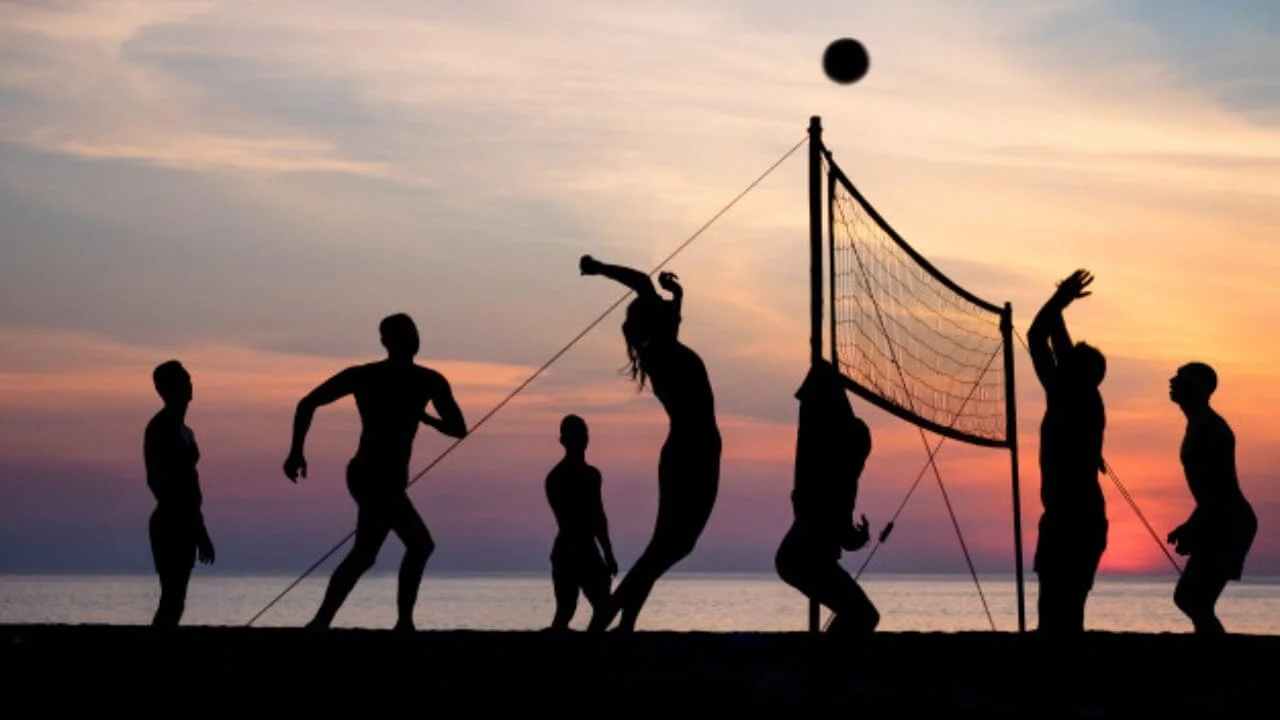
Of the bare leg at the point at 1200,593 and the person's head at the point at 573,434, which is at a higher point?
the person's head at the point at 573,434

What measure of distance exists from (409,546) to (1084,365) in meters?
4.02

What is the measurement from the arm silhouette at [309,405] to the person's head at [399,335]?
0.81 feet

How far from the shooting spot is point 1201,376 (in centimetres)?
1200

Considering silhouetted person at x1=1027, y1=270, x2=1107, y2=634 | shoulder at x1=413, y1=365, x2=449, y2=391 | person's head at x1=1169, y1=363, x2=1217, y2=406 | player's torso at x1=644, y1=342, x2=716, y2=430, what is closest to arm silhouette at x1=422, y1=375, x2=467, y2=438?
shoulder at x1=413, y1=365, x2=449, y2=391

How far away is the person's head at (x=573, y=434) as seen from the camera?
13.8 meters

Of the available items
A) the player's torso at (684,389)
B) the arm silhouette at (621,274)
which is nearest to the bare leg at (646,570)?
the player's torso at (684,389)

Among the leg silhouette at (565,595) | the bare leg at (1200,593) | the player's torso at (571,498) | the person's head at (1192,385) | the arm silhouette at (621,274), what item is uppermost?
the arm silhouette at (621,274)

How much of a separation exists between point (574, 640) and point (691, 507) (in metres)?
0.96

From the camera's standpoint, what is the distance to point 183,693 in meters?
8.72

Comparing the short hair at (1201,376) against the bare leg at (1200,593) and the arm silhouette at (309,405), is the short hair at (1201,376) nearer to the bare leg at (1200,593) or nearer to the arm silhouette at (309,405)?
the bare leg at (1200,593)

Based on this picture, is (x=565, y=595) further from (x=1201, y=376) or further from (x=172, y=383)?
(x=1201, y=376)

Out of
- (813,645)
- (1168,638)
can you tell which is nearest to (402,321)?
(813,645)

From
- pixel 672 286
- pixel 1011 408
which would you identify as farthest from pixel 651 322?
pixel 1011 408

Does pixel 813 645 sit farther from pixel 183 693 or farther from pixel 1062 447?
pixel 183 693
